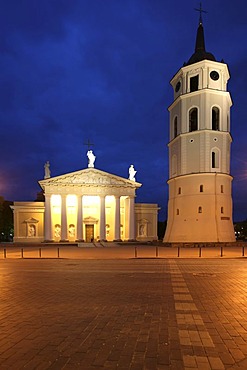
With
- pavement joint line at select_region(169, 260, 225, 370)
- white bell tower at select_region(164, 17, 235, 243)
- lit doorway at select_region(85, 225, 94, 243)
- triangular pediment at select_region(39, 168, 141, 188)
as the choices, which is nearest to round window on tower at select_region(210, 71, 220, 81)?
white bell tower at select_region(164, 17, 235, 243)

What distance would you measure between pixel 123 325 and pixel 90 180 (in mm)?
45548

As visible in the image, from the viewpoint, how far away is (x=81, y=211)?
1981 inches

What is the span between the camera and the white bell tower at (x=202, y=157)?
38.5 metres

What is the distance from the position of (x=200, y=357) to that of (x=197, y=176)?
3541 cm

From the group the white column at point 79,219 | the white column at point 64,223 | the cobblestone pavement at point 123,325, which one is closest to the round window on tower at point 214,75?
the white column at point 79,219

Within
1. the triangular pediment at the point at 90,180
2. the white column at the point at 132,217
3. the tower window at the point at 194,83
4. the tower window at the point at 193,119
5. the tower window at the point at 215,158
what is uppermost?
the tower window at the point at 194,83

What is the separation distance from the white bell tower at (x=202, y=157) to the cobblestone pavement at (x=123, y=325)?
27336mm

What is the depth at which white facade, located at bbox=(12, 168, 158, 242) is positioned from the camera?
50.4 meters

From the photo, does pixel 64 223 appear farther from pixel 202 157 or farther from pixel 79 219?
pixel 202 157

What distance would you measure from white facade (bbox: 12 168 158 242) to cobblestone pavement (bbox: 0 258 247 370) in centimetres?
3931

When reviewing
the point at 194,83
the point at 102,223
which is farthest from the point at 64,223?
the point at 194,83

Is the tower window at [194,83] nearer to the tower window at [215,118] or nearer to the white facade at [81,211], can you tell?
the tower window at [215,118]

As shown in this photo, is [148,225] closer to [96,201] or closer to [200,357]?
[96,201]

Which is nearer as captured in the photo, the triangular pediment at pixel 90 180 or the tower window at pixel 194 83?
the tower window at pixel 194 83
